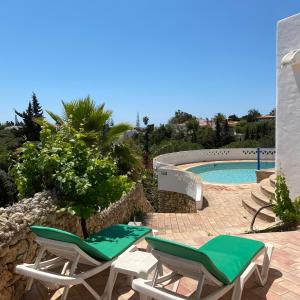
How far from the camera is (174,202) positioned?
16.9m

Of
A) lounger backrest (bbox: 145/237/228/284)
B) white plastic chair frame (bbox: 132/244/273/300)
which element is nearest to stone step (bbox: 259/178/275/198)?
white plastic chair frame (bbox: 132/244/273/300)

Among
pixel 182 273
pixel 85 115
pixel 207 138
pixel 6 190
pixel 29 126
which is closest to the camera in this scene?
pixel 182 273

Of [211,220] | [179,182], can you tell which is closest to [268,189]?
[211,220]

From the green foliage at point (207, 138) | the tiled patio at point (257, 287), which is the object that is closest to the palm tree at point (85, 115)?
the tiled patio at point (257, 287)

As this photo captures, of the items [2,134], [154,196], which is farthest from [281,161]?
[2,134]

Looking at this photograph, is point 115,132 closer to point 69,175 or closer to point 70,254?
point 69,175

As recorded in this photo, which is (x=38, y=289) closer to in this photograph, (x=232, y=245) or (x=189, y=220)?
Result: (x=232, y=245)

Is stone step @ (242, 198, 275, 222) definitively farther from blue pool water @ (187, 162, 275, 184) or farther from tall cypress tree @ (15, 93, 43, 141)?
tall cypress tree @ (15, 93, 43, 141)

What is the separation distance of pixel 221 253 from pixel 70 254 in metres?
1.67

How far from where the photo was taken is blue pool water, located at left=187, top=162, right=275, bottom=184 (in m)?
22.1

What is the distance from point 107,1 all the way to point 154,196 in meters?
10.4

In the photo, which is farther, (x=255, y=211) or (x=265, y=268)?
(x=255, y=211)

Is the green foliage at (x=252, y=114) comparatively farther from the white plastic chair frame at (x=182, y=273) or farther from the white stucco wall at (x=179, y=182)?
the white plastic chair frame at (x=182, y=273)

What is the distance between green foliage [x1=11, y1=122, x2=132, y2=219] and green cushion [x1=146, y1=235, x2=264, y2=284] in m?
1.68
